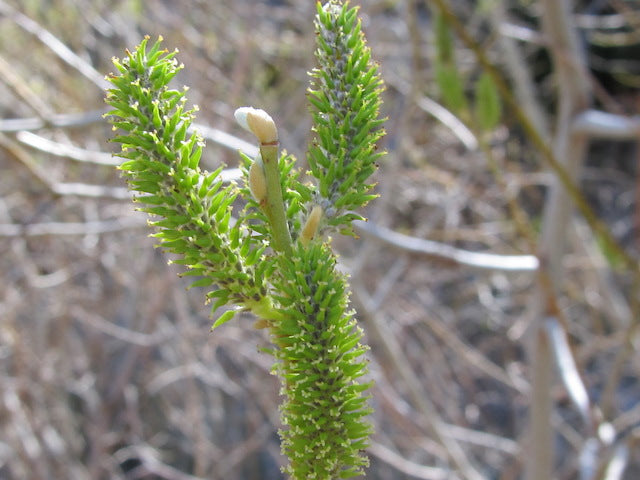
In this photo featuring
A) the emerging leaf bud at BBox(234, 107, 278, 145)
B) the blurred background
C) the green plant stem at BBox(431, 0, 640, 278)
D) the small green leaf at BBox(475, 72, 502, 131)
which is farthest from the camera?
the blurred background

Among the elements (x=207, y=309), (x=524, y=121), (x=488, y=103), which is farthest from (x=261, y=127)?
(x=207, y=309)

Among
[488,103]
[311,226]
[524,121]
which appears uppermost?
[488,103]

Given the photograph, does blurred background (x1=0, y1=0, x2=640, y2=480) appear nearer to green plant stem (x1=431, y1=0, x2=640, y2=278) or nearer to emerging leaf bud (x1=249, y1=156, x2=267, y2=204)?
green plant stem (x1=431, y1=0, x2=640, y2=278)

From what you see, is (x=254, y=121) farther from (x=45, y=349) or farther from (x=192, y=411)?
(x=45, y=349)

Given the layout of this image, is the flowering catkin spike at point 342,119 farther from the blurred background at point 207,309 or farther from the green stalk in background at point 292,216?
the blurred background at point 207,309

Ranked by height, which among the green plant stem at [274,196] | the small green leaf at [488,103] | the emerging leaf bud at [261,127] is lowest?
the green plant stem at [274,196]

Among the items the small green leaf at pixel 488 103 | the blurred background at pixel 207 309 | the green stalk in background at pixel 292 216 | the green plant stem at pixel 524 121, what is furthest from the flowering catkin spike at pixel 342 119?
the blurred background at pixel 207 309

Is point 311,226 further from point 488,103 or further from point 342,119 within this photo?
point 488,103

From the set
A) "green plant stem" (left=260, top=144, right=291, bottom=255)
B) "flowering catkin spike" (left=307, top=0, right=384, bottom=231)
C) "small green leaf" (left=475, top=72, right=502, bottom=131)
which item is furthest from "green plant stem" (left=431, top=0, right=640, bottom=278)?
"green plant stem" (left=260, top=144, right=291, bottom=255)
